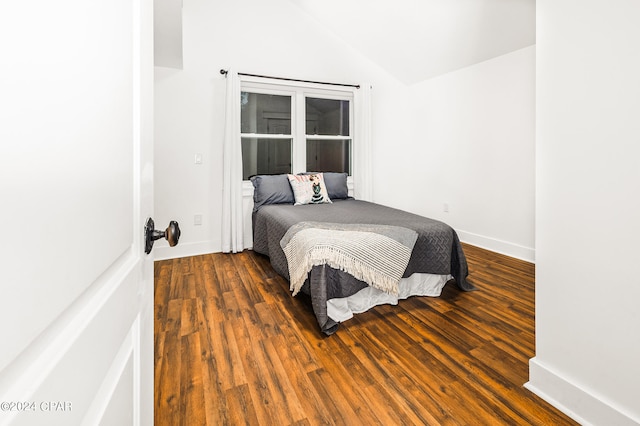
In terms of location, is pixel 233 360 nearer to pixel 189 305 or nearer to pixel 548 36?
pixel 189 305

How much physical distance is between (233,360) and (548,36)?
2.20 meters

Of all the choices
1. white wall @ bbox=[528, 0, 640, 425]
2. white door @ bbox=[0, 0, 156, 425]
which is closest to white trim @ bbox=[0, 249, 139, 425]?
white door @ bbox=[0, 0, 156, 425]

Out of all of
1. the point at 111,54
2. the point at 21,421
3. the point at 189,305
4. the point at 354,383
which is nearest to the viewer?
the point at 21,421

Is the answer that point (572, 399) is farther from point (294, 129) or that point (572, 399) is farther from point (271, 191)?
point (294, 129)

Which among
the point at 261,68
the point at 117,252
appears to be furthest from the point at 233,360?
the point at 261,68

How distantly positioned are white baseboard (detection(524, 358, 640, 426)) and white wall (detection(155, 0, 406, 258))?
11.2ft

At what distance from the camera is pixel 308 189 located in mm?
3855

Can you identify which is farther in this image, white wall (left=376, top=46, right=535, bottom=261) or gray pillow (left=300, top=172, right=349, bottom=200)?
gray pillow (left=300, top=172, right=349, bottom=200)

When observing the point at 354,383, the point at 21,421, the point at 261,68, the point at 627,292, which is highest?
the point at 261,68

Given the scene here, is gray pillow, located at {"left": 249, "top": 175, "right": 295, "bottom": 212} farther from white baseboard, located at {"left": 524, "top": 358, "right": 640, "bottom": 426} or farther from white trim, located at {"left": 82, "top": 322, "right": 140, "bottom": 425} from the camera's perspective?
white trim, located at {"left": 82, "top": 322, "right": 140, "bottom": 425}

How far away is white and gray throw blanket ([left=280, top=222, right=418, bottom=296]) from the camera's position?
6.88 ft

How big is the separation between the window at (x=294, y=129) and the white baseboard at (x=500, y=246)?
6.45 feet

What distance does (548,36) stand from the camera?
54.3 inches

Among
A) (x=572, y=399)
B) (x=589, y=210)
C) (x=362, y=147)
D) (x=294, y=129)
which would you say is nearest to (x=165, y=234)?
(x=589, y=210)
